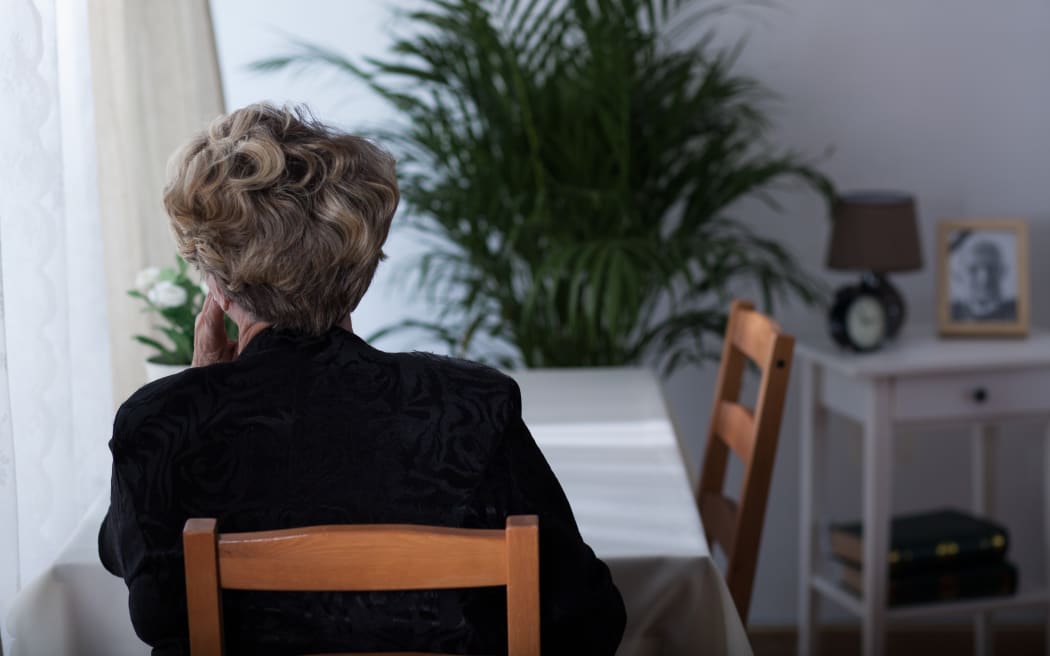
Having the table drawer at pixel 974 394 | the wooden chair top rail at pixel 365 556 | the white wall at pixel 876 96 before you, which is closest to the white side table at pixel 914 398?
the table drawer at pixel 974 394

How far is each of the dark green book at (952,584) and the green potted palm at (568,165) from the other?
0.67 metres

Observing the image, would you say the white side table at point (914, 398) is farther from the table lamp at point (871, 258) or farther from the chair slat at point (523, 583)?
the chair slat at point (523, 583)

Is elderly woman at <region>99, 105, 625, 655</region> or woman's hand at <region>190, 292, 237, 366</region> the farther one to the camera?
woman's hand at <region>190, 292, 237, 366</region>

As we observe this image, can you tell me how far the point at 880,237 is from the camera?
2.54m

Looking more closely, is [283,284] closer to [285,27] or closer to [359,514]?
[359,514]

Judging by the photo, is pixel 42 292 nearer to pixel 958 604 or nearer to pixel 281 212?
pixel 281 212

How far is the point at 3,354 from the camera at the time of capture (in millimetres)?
1328

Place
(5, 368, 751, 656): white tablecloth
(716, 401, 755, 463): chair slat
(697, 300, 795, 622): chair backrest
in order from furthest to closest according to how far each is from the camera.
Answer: (716, 401, 755, 463): chair slat, (697, 300, 795, 622): chair backrest, (5, 368, 751, 656): white tablecloth

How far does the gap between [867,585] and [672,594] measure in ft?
4.27

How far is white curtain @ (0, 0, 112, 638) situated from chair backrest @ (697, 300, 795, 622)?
953 mm

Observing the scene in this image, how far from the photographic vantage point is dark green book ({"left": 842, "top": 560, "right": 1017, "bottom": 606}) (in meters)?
2.56

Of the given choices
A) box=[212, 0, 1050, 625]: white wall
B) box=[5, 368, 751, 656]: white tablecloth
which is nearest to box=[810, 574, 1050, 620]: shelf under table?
box=[212, 0, 1050, 625]: white wall

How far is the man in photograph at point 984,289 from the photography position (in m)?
2.70

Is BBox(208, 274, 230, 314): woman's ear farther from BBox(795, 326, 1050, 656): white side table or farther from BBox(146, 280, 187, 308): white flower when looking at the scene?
BBox(795, 326, 1050, 656): white side table
